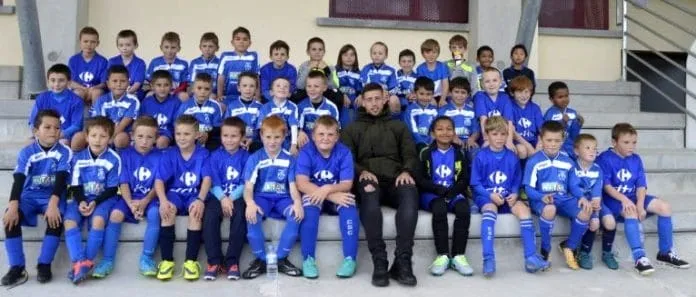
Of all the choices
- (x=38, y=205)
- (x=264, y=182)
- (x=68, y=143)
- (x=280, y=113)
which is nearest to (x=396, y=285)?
(x=264, y=182)

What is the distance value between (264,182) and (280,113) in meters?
0.90

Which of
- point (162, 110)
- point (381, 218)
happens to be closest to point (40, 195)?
point (162, 110)

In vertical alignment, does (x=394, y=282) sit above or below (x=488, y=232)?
below

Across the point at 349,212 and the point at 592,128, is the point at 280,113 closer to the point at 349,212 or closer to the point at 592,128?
the point at 349,212

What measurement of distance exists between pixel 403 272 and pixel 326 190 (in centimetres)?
78

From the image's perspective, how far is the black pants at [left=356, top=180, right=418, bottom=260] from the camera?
12.6 ft

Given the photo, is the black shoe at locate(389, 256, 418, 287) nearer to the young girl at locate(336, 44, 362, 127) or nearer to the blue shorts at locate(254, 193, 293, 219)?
the blue shorts at locate(254, 193, 293, 219)

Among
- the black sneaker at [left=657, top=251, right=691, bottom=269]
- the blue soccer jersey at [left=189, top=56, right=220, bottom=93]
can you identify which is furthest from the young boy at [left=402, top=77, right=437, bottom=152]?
the blue soccer jersey at [left=189, top=56, right=220, bottom=93]

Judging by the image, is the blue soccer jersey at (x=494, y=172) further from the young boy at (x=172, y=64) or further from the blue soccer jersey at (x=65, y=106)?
the blue soccer jersey at (x=65, y=106)

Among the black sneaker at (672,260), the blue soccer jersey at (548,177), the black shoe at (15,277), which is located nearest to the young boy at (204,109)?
the black shoe at (15,277)

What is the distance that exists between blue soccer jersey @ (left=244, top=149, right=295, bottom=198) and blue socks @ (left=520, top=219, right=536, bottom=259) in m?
1.68

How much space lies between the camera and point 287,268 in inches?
153

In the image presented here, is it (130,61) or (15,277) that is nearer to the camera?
(15,277)

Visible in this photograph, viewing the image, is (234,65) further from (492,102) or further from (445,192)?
(445,192)
